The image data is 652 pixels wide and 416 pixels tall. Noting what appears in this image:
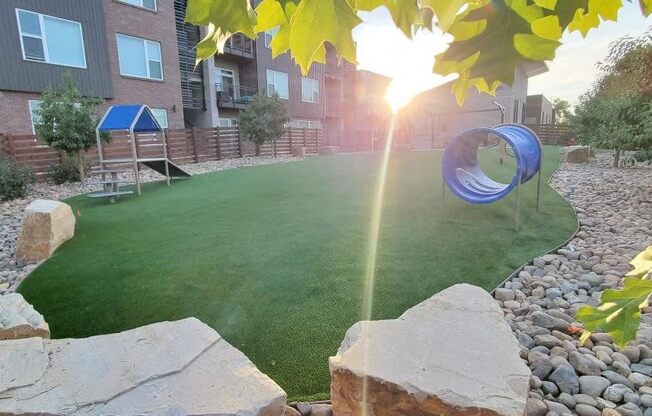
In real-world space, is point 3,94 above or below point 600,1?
above

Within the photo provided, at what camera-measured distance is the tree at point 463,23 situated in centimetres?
64

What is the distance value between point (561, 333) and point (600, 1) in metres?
2.87

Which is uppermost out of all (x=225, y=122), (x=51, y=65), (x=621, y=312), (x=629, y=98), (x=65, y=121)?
(x=51, y=65)

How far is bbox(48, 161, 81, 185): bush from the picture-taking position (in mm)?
11070

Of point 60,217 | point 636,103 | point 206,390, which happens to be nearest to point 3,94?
point 60,217

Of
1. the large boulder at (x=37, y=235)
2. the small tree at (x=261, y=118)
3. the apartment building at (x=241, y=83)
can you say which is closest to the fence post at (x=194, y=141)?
the small tree at (x=261, y=118)

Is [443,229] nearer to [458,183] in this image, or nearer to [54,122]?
[458,183]

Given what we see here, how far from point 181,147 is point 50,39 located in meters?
5.68

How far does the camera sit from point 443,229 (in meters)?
5.73

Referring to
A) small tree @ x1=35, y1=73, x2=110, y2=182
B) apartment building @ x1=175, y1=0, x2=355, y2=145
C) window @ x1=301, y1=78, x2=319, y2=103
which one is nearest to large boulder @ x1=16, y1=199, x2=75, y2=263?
small tree @ x1=35, y1=73, x2=110, y2=182

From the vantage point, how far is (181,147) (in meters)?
16.6

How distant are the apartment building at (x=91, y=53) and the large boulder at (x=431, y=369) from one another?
14115 mm

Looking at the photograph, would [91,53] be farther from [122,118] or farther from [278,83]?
[278,83]

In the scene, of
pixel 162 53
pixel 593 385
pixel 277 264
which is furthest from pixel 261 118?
pixel 593 385
